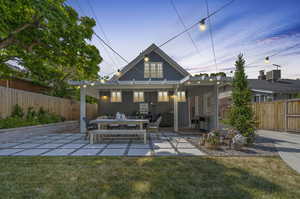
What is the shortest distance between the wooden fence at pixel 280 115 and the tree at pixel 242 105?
1946 mm

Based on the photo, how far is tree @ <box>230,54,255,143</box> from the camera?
4938 mm

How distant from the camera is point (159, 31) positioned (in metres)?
9.16

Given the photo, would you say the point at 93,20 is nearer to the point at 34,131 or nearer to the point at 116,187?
the point at 34,131

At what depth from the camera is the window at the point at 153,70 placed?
11.3m

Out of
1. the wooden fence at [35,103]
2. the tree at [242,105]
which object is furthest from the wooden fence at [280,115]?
the wooden fence at [35,103]

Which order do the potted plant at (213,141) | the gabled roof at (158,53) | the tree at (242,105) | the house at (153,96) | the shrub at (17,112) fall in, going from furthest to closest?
the gabled roof at (158,53) → the house at (153,96) → the shrub at (17,112) → the tree at (242,105) → the potted plant at (213,141)

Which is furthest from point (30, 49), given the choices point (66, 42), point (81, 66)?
point (81, 66)

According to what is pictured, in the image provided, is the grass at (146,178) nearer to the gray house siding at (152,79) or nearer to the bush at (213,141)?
the bush at (213,141)

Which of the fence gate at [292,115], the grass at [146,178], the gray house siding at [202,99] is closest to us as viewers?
the grass at [146,178]

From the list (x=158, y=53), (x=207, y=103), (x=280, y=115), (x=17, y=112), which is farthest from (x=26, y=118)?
(x=280, y=115)

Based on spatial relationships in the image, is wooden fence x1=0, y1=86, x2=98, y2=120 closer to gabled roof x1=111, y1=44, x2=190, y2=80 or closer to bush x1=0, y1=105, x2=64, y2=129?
bush x1=0, y1=105, x2=64, y2=129

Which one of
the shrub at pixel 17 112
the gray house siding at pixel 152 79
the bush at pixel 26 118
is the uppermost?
the gray house siding at pixel 152 79

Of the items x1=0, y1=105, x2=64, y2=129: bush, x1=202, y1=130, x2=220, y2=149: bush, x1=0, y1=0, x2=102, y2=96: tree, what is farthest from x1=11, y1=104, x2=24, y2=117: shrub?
x1=202, y1=130, x2=220, y2=149: bush

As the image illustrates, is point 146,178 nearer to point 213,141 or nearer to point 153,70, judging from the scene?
point 213,141
